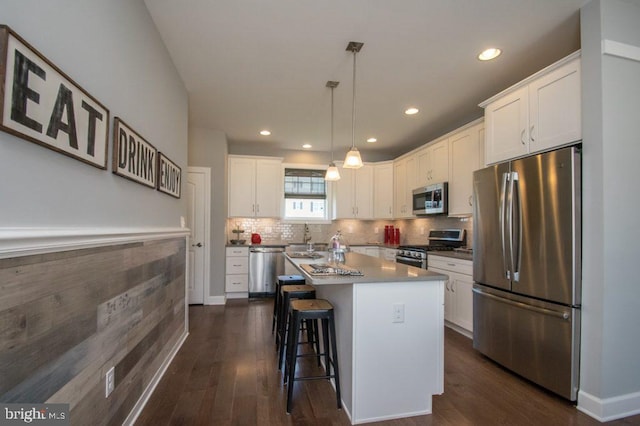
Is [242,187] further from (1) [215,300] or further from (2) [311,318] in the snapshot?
(2) [311,318]

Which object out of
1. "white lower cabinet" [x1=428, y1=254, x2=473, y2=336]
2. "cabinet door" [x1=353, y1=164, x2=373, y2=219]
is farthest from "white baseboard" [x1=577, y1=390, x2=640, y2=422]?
"cabinet door" [x1=353, y1=164, x2=373, y2=219]

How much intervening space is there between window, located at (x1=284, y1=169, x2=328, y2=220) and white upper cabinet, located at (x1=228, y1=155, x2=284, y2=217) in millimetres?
298

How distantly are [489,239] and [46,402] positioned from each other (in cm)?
304

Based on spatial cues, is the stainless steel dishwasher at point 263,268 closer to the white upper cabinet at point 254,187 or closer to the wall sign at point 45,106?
the white upper cabinet at point 254,187

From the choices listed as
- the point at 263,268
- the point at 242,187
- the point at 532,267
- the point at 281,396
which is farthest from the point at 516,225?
the point at 242,187

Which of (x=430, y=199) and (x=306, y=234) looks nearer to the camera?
(x=430, y=199)

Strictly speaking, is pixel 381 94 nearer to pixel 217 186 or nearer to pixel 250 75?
pixel 250 75

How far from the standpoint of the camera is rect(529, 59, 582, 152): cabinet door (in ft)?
7.12

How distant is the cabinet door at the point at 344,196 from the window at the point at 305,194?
281 millimetres

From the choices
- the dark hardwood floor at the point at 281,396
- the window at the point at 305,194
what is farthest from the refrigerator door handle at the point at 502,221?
the window at the point at 305,194

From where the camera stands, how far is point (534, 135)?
246 cm

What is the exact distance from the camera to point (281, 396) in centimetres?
218

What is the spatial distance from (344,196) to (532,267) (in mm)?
3679

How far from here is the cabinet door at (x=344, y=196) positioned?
572 centimetres
